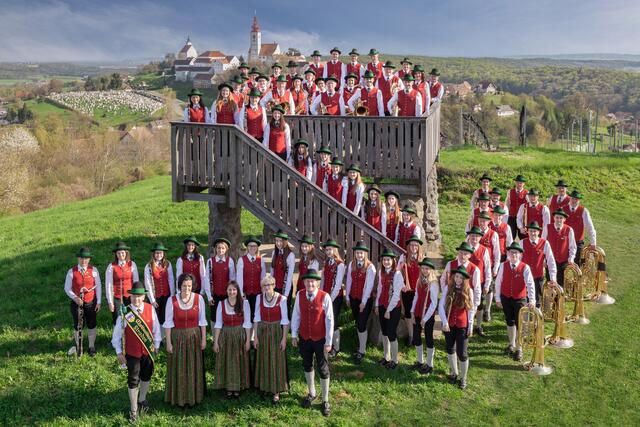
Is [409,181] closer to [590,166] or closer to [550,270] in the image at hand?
→ [550,270]

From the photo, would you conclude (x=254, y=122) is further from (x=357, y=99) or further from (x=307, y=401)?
(x=307, y=401)

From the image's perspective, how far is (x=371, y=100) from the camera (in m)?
13.9

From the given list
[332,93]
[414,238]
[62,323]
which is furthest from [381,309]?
[62,323]

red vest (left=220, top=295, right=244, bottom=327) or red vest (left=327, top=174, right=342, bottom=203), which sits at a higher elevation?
red vest (left=327, top=174, right=342, bottom=203)

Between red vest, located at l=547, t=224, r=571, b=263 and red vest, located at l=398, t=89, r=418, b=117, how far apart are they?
389 cm

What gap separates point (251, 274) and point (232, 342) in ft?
5.02

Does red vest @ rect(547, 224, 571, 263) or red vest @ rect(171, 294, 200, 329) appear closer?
red vest @ rect(171, 294, 200, 329)

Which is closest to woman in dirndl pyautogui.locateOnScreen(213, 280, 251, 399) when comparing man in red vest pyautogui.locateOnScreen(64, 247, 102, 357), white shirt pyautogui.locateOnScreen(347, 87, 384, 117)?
man in red vest pyautogui.locateOnScreen(64, 247, 102, 357)

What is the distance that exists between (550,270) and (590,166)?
17.9 meters

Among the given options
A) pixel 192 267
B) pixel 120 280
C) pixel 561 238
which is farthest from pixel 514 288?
pixel 120 280

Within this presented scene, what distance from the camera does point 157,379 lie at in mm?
9953

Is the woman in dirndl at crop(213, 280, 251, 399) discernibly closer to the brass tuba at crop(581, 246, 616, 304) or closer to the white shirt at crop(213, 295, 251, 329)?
the white shirt at crop(213, 295, 251, 329)

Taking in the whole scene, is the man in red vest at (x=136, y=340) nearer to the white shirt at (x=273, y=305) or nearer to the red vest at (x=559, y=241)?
the white shirt at (x=273, y=305)

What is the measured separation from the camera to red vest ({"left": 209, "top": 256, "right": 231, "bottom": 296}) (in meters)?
10.4
